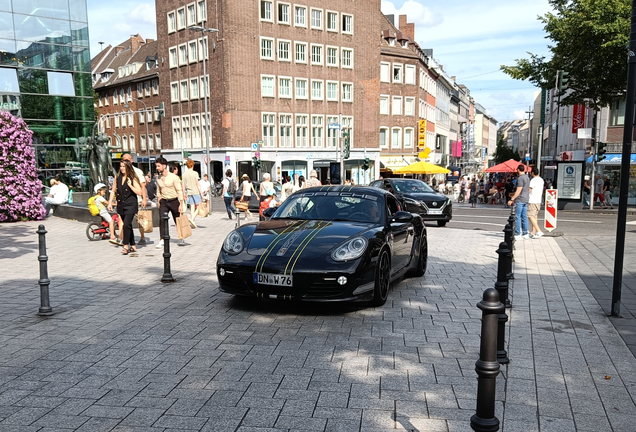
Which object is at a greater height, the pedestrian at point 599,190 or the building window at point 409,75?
the building window at point 409,75

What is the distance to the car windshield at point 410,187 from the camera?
65.0ft

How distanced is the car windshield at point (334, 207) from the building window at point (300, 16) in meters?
47.1

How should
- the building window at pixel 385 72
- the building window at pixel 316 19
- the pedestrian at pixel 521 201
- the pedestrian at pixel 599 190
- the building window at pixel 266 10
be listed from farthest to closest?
the building window at pixel 385 72
the building window at pixel 316 19
the building window at pixel 266 10
the pedestrian at pixel 599 190
the pedestrian at pixel 521 201

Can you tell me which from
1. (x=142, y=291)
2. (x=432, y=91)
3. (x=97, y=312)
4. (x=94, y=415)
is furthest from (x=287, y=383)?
(x=432, y=91)

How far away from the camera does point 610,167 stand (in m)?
30.5

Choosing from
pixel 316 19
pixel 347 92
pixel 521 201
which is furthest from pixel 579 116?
pixel 521 201

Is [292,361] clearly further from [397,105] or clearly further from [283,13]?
[397,105]

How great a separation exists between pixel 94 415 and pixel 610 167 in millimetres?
32152

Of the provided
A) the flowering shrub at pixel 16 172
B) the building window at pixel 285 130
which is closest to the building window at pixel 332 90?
the building window at pixel 285 130

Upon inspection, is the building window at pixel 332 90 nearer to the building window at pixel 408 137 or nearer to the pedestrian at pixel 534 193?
the building window at pixel 408 137

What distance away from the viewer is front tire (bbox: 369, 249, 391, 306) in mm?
6773

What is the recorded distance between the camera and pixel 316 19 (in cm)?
5300

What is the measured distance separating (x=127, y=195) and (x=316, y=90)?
4439 cm

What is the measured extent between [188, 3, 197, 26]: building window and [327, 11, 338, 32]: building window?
1256 cm
